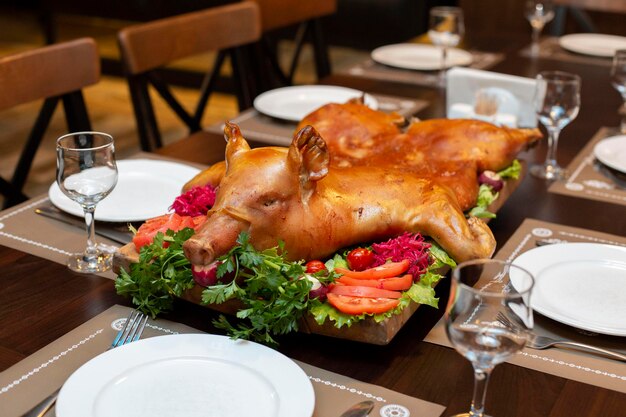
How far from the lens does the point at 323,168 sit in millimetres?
1094

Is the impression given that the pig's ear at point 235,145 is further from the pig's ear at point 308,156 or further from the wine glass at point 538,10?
the wine glass at point 538,10

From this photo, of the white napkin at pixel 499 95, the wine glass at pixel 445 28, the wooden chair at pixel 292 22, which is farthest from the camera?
the wooden chair at pixel 292 22

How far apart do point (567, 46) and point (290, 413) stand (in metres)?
2.30

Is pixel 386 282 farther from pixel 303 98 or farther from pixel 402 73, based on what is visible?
pixel 402 73

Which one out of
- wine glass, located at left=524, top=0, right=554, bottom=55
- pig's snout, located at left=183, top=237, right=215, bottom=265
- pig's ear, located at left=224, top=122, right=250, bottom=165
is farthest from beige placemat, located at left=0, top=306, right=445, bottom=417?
wine glass, located at left=524, top=0, right=554, bottom=55

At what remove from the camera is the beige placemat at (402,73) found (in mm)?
2418

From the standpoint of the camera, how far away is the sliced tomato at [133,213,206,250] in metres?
1.17

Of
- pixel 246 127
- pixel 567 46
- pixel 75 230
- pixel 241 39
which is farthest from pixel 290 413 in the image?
pixel 567 46

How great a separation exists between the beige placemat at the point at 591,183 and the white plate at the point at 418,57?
798 millimetres

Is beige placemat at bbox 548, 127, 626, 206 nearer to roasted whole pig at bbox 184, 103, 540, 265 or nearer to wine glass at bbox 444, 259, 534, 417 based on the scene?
roasted whole pig at bbox 184, 103, 540, 265

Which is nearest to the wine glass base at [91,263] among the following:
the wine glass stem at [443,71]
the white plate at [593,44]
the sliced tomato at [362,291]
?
the sliced tomato at [362,291]

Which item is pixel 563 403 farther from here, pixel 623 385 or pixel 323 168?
pixel 323 168

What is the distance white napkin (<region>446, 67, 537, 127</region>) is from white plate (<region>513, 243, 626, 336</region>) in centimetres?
61

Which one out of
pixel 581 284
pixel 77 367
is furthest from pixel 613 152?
pixel 77 367
